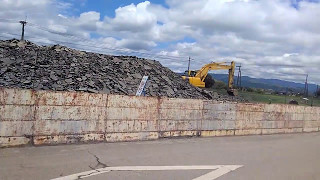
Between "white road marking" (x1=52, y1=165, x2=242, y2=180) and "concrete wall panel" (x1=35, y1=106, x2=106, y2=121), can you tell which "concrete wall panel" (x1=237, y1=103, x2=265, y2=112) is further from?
"white road marking" (x1=52, y1=165, x2=242, y2=180)

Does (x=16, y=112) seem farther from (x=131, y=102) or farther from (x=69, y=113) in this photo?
(x=131, y=102)

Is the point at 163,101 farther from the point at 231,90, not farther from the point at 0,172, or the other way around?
the point at 231,90

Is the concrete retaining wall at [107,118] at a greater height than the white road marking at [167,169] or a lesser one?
greater

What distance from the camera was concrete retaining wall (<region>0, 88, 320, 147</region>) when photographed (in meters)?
9.41

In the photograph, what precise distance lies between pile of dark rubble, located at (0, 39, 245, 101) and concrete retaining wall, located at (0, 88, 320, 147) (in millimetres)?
9417

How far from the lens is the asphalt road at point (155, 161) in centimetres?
739

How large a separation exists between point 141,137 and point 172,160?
3134 mm

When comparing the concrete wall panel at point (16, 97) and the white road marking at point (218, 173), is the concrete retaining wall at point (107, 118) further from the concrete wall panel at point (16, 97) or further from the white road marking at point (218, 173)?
the white road marking at point (218, 173)

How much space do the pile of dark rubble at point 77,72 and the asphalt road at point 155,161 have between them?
1223 centimetres

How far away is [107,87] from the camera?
24141 millimetres

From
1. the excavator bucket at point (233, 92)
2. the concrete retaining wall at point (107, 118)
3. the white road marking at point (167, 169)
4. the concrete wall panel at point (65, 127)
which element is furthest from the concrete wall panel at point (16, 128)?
the excavator bucket at point (233, 92)

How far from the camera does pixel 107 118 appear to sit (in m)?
11.3

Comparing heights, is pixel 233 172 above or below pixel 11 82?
below

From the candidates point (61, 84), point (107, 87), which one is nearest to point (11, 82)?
point (61, 84)
